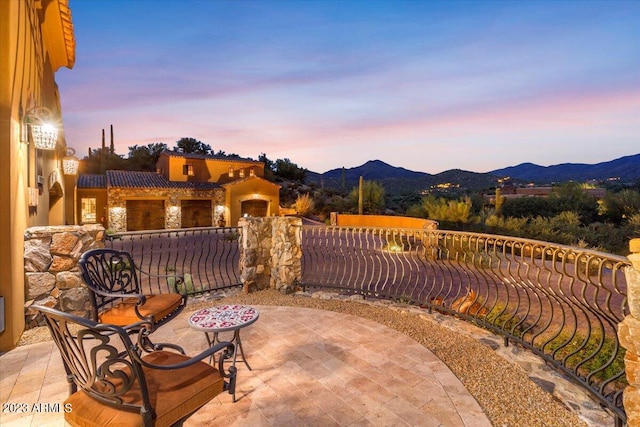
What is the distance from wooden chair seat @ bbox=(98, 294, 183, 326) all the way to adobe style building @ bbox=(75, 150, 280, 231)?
16.5 metres

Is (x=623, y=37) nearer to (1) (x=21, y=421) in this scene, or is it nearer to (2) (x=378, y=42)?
(2) (x=378, y=42)

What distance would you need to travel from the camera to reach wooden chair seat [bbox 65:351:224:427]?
1.32 m

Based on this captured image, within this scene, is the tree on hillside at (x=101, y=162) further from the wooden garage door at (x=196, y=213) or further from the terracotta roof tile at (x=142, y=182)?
the wooden garage door at (x=196, y=213)

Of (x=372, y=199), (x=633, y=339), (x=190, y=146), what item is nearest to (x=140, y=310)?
A: (x=633, y=339)

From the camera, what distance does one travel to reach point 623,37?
817cm

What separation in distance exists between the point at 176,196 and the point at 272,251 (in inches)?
585

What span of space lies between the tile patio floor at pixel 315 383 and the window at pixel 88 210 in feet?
56.3

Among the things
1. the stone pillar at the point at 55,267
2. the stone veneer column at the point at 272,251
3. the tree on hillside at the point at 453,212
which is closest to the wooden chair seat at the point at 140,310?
the stone pillar at the point at 55,267

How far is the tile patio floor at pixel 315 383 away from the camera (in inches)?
83.9

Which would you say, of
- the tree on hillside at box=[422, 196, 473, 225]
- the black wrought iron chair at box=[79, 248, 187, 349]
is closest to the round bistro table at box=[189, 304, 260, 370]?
the black wrought iron chair at box=[79, 248, 187, 349]

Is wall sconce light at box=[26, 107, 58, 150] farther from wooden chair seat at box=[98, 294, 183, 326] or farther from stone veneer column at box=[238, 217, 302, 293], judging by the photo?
stone veneer column at box=[238, 217, 302, 293]

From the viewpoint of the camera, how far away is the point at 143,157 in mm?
28891

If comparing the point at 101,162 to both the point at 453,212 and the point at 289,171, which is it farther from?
the point at 453,212

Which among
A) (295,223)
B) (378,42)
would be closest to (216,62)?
(378,42)
